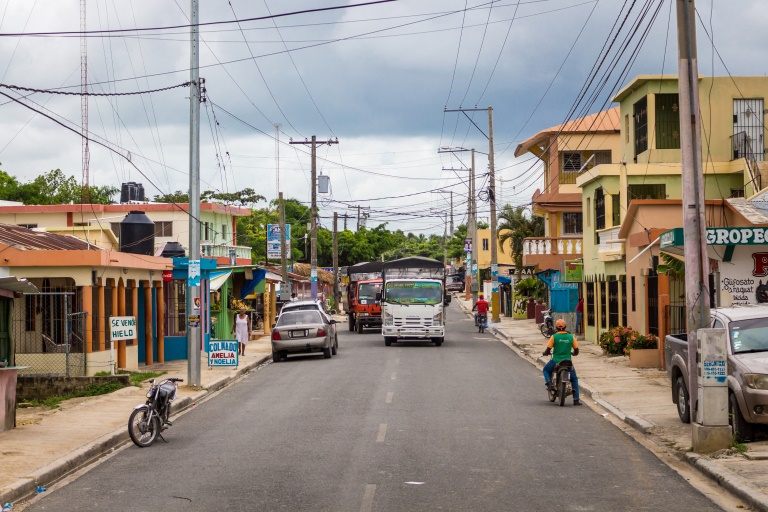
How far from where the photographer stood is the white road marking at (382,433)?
575 inches

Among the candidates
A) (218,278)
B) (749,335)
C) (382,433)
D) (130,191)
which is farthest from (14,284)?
(130,191)

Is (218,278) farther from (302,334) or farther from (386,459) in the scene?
(386,459)

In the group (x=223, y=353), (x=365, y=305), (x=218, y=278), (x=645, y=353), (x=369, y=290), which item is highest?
(x=218, y=278)

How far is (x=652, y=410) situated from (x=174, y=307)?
2162cm

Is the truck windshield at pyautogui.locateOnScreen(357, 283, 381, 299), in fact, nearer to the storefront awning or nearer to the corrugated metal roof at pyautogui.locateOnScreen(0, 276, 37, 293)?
the storefront awning

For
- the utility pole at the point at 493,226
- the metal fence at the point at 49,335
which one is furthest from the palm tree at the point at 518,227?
the metal fence at the point at 49,335

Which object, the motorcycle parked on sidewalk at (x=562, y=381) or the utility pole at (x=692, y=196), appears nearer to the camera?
the utility pole at (x=692, y=196)

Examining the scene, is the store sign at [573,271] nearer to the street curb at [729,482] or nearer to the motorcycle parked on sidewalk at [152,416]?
the motorcycle parked on sidewalk at [152,416]

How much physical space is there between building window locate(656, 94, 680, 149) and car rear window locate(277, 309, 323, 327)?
43.4 feet

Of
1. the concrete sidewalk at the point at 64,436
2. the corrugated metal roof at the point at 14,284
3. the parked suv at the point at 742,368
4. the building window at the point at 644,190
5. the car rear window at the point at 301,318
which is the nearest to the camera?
the concrete sidewalk at the point at 64,436

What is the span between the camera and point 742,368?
44.3 feet

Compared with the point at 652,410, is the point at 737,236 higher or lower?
higher

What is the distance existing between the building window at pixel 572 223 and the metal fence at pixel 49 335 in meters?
30.5

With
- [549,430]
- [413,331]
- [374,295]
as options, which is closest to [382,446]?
[549,430]
